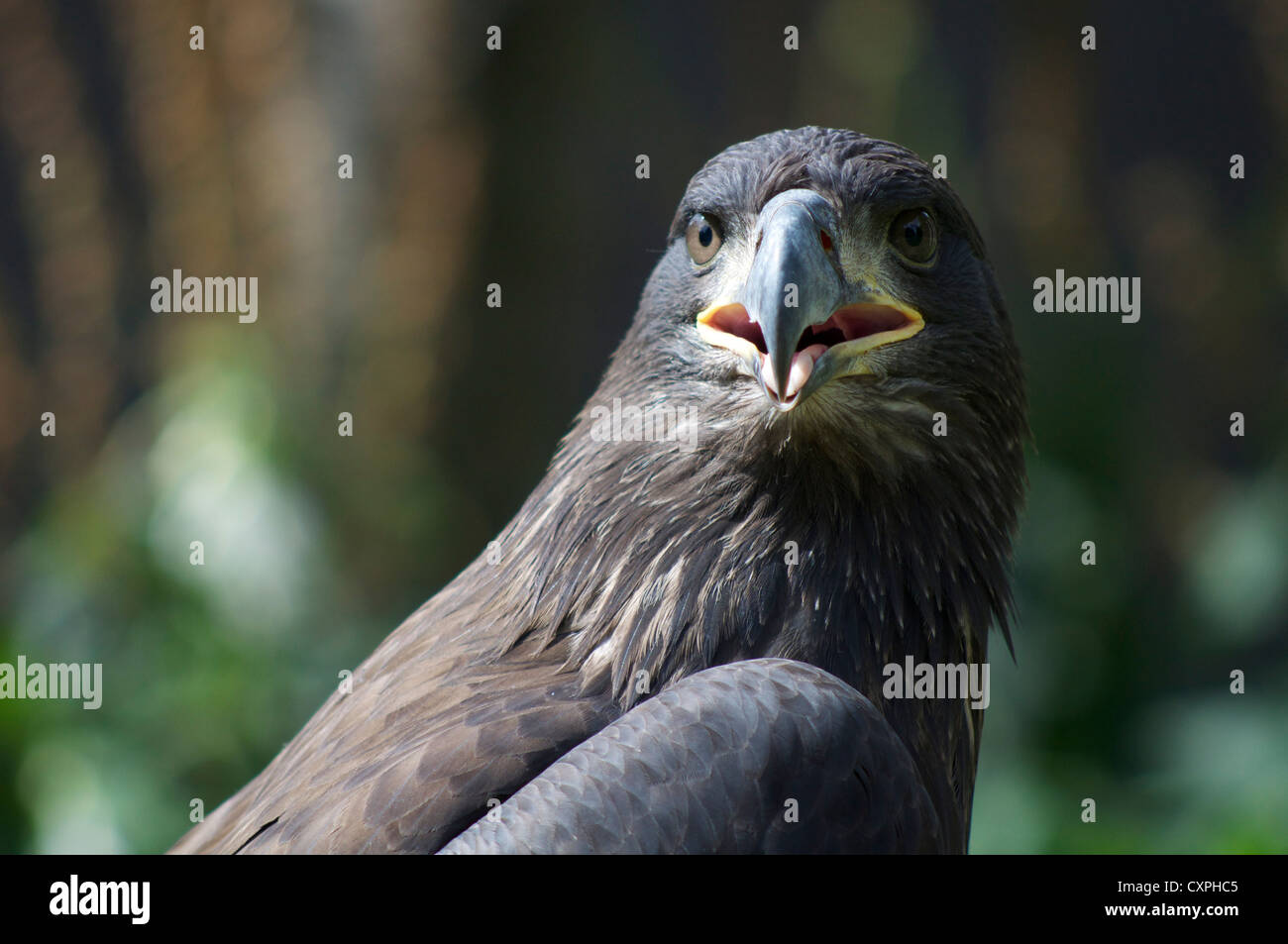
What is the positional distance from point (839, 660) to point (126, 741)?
14.7 ft

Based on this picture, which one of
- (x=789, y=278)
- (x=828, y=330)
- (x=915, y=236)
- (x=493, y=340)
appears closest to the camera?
(x=789, y=278)

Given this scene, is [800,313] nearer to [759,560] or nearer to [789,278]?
[789,278]

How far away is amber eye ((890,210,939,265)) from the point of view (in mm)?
3172

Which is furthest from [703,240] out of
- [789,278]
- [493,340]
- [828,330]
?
[493,340]

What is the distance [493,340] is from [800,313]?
15.7ft

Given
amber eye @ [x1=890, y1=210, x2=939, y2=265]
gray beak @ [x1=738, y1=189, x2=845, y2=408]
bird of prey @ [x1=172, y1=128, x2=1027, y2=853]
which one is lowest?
bird of prey @ [x1=172, y1=128, x2=1027, y2=853]

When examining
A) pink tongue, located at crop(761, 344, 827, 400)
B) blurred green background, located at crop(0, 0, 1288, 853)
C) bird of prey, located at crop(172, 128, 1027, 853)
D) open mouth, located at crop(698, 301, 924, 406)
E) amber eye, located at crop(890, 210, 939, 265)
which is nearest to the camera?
bird of prey, located at crop(172, 128, 1027, 853)

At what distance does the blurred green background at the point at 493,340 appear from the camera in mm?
6242

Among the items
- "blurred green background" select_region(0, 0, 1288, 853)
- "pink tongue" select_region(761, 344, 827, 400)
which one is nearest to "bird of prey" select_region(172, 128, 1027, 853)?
"pink tongue" select_region(761, 344, 827, 400)

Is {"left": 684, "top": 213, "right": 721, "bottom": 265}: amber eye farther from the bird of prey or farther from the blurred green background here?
the blurred green background

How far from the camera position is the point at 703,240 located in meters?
3.29

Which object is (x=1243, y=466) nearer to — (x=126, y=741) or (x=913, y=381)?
(x=913, y=381)

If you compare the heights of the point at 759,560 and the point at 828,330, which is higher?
the point at 828,330

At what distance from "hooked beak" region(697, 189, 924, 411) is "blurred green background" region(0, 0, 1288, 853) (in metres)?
3.46
